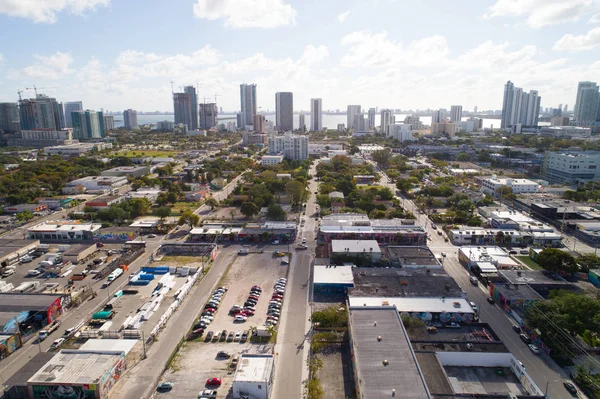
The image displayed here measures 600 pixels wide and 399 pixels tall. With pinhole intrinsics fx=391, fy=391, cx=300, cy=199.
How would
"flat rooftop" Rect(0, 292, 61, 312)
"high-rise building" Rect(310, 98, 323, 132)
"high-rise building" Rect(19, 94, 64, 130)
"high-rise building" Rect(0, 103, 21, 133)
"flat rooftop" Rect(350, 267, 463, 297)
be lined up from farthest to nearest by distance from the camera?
"high-rise building" Rect(310, 98, 323, 132) → "high-rise building" Rect(0, 103, 21, 133) → "high-rise building" Rect(19, 94, 64, 130) → "flat rooftop" Rect(350, 267, 463, 297) → "flat rooftop" Rect(0, 292, 61, 312)

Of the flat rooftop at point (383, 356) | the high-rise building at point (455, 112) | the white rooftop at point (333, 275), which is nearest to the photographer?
the flat rooftop at point (383, 356)

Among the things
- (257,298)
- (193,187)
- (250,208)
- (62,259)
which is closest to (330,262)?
(257,298)

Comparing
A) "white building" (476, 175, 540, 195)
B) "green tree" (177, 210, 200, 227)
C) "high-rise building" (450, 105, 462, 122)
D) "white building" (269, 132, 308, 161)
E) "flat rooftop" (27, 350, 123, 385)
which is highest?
"high-rise building" (450, 105, 462, 122)

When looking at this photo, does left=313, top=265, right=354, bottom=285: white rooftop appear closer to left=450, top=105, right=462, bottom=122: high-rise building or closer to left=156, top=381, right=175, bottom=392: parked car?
left=156, top=381, right=175, bottom=392: parked car

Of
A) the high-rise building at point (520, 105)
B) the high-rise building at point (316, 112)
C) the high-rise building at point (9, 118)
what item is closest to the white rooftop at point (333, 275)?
the high-rise building at point (9, 118)

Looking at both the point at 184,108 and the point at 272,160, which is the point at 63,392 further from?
the point at 184,108

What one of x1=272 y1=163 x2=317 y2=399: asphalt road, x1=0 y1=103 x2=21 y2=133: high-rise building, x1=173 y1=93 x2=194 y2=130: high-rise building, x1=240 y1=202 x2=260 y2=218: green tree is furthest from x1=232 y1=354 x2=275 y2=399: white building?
x1=173 y1=93 x2=194 y2=130: high-rise building

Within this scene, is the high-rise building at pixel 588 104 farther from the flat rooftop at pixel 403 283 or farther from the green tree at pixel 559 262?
the flat rooftop at pixel 403 283
